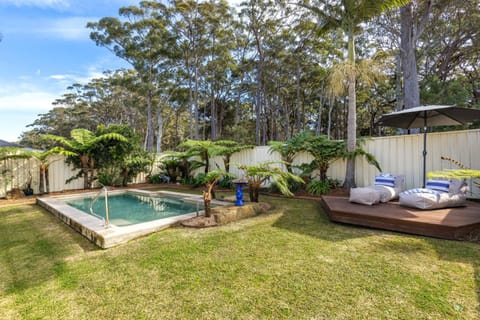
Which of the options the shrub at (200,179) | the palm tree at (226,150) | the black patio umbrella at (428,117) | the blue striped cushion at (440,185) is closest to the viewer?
the blue striped cushion at (440,185)

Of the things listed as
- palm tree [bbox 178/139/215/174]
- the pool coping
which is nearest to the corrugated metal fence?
palm tree [bbox 178/139/215/174]

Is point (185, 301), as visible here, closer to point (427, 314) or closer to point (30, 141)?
point (427, 314)

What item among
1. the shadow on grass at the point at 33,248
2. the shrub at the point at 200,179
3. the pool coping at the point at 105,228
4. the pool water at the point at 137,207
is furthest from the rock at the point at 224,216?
the shadow on grass at the point at 33,248

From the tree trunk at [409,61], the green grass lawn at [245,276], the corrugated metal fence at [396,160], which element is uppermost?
the tree trunk at [409,61]

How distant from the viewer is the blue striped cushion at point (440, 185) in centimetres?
395

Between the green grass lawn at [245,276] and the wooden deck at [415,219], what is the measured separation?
17cm

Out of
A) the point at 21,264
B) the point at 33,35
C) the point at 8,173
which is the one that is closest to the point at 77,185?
the point at 8,173

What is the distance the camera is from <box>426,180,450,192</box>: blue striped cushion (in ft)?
13.0

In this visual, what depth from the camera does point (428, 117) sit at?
511 cm

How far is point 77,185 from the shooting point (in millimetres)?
8828

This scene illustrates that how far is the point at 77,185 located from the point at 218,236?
8.30 meters

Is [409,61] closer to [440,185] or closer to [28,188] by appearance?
[440,185]

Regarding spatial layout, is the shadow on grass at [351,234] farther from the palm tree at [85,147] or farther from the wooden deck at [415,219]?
the palm tree at [85,147]

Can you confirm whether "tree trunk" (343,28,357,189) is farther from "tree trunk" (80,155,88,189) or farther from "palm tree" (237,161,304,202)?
"tree trunk" (80,155,88,189)
